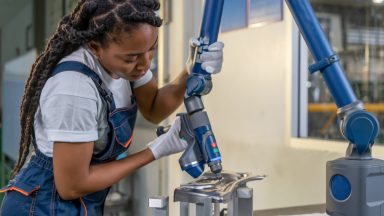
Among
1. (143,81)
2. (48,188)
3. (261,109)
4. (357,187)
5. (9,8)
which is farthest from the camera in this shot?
(9,8)

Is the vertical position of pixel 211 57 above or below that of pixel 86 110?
above

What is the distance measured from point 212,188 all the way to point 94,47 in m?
0.40

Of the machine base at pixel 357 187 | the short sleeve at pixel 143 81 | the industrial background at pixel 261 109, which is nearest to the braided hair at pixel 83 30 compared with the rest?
the short sleeve at pixel 143 81

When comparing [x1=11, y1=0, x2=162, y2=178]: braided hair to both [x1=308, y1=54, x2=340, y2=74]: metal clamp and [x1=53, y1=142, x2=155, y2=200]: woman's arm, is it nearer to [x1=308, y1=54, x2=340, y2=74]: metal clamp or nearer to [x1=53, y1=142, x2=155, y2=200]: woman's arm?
[x1=53, y1=142, x2=155, y2=200]: woman's arm

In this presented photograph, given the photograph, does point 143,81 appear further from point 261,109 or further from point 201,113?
point 261,109

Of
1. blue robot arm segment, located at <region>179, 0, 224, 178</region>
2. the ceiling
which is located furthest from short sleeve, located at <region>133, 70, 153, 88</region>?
the ceiling

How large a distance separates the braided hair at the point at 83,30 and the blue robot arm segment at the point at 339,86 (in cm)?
30

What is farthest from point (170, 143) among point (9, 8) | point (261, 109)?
point (9, 8)

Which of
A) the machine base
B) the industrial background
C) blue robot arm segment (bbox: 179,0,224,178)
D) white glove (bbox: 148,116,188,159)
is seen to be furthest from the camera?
the industrial background

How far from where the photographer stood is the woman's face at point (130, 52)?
923 mm

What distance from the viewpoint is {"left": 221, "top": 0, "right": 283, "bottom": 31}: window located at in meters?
1.83

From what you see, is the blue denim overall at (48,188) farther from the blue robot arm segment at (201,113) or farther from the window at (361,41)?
the window at (361,41)

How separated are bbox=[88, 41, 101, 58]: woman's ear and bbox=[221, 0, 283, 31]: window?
98 centimetres

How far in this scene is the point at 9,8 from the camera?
186 inches
